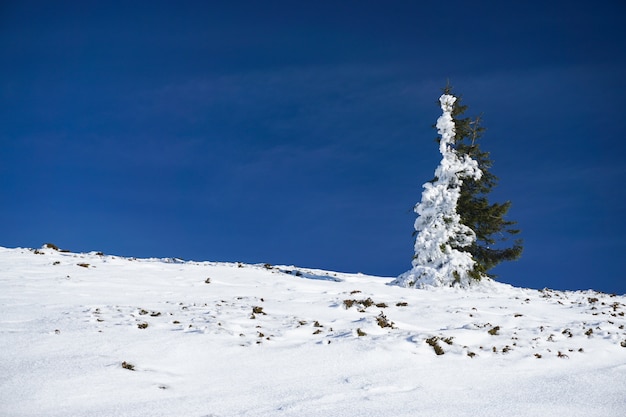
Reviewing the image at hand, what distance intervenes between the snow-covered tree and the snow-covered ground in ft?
18.8

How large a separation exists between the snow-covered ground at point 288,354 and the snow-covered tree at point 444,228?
5727 millimetres

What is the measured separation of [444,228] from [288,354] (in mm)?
15505

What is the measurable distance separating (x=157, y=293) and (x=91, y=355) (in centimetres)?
692

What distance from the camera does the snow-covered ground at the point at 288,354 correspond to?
6918 millimetres

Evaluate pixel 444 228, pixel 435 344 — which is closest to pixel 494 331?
pixel 435 344

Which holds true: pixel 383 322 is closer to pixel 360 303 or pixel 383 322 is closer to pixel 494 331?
pixel 494 331

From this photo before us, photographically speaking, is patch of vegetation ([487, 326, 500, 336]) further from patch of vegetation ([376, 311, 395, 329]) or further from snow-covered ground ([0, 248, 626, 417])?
patch of vegetation ([376, 311, 395, 329])

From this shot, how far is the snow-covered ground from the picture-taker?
6.92 meters

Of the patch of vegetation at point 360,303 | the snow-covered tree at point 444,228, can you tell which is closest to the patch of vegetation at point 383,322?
the patch of vegetation at point 360,303

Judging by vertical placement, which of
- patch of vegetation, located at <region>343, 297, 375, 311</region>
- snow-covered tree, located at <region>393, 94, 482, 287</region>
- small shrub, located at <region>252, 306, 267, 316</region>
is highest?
snow-covered tree, located at <region>393, 94, 482, 287</region>

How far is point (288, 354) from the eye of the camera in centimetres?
922

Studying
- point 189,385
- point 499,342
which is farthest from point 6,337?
point 499,342

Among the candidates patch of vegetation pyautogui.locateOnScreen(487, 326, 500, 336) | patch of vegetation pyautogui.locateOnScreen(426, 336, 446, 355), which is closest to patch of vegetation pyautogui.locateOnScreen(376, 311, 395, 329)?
patch of vegetation pyautogui.locateOnScreen(426, 336, 446, 355)

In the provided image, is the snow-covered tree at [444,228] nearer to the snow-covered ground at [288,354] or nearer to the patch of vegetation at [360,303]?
the snow-covered ground at [288,354]
